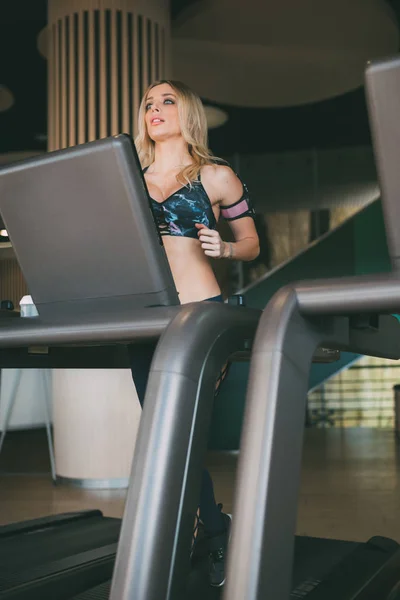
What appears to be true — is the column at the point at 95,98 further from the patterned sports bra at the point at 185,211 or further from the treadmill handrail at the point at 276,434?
the treadmill handrail at the point at 276,434

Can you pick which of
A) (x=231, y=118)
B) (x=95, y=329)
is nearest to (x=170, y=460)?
(x=95, y=329)

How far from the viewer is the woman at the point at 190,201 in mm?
1582

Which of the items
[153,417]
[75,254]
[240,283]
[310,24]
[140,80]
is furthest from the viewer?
[240,283]

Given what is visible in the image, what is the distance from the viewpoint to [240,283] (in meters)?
7.87

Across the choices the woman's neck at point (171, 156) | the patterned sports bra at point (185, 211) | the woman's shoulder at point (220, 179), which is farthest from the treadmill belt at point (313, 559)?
the woman's neck at point (171, 156)

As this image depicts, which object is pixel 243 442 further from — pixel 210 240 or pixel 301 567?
pixel 301 567

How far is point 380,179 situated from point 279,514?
44 centimetres

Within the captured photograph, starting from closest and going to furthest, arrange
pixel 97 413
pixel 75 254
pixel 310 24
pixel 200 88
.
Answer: pixel 75 254, pixel 97 413, pixel 310 24, pixel 200 88

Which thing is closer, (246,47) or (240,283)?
(246,47)

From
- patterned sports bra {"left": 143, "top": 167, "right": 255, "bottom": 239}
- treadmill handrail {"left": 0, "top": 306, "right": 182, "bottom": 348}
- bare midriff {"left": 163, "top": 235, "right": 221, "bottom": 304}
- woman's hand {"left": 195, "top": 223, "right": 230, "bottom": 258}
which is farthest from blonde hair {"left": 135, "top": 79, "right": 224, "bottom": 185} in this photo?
treadmill handrail {"left": 0, "top": 306, "right": 182, "bottom": 348}

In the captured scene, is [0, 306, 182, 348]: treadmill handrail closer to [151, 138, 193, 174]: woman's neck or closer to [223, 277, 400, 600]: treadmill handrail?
[223, 277, 400, 600]: treadmill handrail

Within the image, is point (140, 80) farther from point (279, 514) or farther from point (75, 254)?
point (279, 514)

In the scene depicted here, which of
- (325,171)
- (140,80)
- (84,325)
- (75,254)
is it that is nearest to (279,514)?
(84,325)

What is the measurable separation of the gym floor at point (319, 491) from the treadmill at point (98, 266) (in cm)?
145
